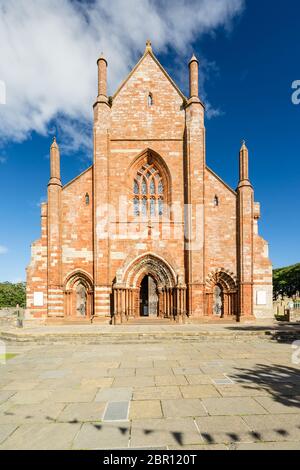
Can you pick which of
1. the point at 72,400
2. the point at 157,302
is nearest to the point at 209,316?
the point at 157,302

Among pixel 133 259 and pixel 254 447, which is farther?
pixel 133 259

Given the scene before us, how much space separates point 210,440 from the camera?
4504 millimetres

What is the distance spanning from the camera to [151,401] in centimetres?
618

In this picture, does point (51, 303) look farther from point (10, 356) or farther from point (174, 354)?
point (174, 354)

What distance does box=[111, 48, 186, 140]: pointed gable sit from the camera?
2133 centimetres

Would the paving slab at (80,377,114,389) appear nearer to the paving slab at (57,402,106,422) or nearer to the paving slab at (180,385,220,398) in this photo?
the paving slab at (57,402,106,422)

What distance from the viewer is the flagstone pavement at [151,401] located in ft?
15.1

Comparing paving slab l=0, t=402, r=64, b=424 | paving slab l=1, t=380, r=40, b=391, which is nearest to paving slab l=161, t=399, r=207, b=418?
paving slab l=0, t=402, r=64, b=424

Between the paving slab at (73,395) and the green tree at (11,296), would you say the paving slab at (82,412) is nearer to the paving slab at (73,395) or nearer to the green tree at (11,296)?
the paving slab at (73,395)

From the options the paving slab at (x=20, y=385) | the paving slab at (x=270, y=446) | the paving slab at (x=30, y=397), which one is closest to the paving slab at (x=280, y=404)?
the paving slab at (x=270, y=446)

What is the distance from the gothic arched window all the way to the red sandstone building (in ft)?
0.27

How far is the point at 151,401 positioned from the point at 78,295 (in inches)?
598

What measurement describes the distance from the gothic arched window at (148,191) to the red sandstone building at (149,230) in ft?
0.27

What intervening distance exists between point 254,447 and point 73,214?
60.3ft
